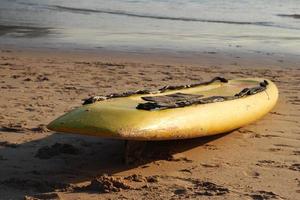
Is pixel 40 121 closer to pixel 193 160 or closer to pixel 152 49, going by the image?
pixel 193 160

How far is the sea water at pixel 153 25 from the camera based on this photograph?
39.4ft

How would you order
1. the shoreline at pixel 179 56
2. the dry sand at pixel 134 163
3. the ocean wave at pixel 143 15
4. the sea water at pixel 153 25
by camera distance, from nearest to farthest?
1. the dry sand at pixel 134 163
2. the shoreline at pixel 179 56
3. the sea water at pixel 153 25
4. the ocean wave at pixel 143 15

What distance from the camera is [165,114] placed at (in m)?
4.36

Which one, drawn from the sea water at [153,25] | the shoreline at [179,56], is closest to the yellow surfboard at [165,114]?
the shoreline at [179,56]

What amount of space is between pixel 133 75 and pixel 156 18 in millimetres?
10251

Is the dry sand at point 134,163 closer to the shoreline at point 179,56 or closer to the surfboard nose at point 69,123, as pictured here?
the surfboard nose at point 69,123

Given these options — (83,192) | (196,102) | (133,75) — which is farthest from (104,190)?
(133,75)

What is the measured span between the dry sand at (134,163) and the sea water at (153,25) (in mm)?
4825

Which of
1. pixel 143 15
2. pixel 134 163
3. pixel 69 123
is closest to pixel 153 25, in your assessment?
pixel 143 15

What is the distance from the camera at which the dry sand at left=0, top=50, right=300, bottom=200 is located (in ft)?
12.9

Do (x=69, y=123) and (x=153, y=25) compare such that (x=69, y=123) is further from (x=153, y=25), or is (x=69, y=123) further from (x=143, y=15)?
(x=143, y=15)

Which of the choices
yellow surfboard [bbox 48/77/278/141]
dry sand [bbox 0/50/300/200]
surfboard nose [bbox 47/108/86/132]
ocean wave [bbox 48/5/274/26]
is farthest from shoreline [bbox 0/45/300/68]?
ocean wave [bbox 48/5/274/26]

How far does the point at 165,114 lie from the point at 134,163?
0.47 m

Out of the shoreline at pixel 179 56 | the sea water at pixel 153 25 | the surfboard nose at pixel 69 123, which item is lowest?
the surfboard nose at pixel 69 123
